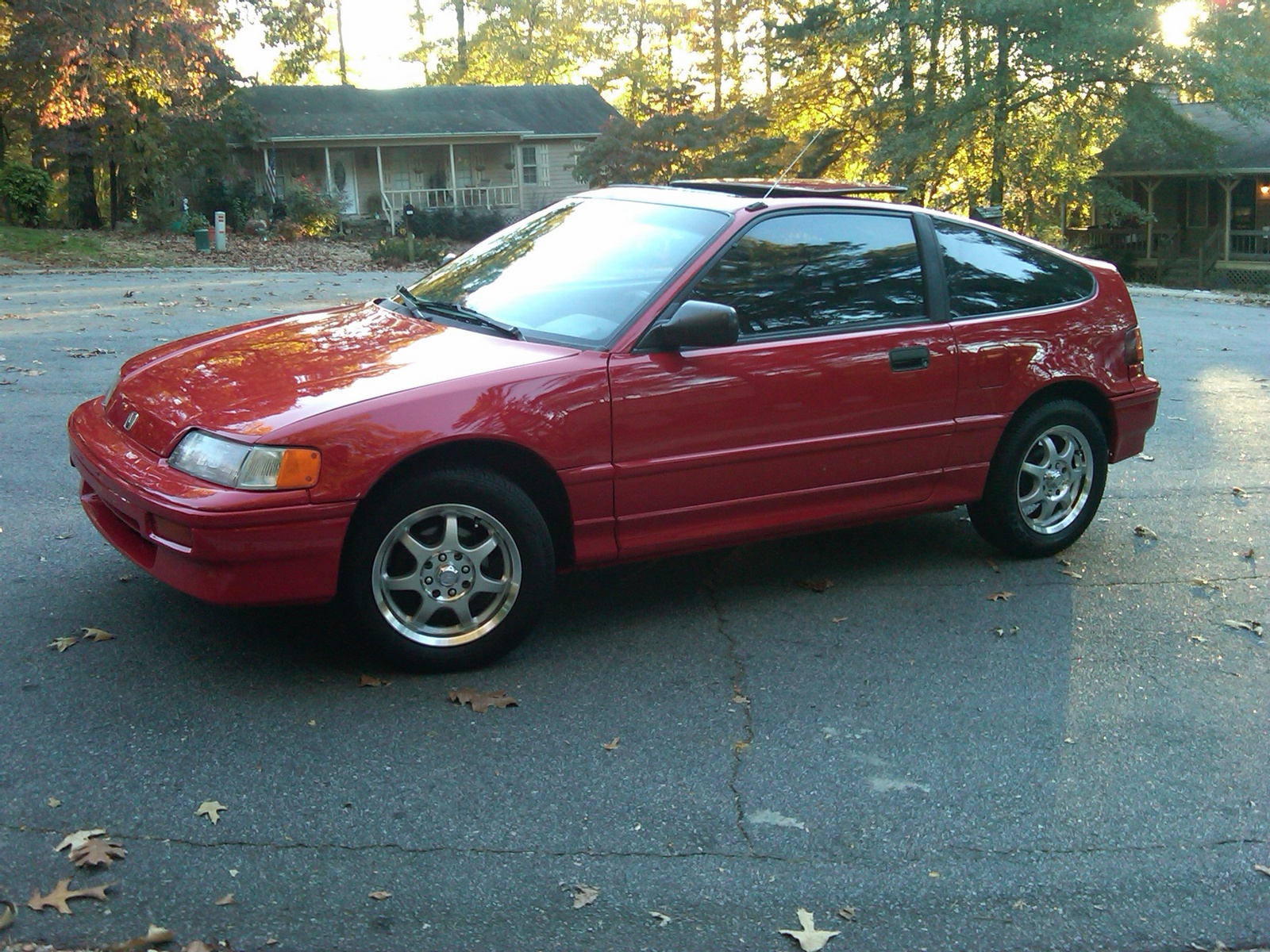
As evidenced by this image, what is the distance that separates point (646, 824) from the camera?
3.74 m

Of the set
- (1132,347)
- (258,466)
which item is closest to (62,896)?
(258,466)

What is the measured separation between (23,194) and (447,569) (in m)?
29.0

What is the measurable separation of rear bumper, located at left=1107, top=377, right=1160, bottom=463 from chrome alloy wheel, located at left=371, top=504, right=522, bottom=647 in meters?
3.18

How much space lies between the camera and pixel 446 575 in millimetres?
4539

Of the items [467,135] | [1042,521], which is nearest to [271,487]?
[1042,521]

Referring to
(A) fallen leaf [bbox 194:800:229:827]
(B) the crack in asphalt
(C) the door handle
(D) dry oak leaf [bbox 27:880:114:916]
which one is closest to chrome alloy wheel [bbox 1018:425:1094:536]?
(C) the door handle

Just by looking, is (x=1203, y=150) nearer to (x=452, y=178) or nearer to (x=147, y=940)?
(x=452, y=178)

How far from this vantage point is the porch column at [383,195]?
38972 mm

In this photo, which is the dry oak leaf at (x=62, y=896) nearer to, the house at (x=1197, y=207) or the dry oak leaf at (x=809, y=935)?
the dry oak leaf at (x=809, y=935)

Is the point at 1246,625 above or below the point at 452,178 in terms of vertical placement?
below

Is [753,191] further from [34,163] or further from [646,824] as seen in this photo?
[34,163]

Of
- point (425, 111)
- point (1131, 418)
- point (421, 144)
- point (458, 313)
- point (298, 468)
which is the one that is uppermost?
point (425, 111)

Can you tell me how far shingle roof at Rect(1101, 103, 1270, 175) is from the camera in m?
29.9

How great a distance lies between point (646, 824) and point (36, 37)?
92.0 ft
